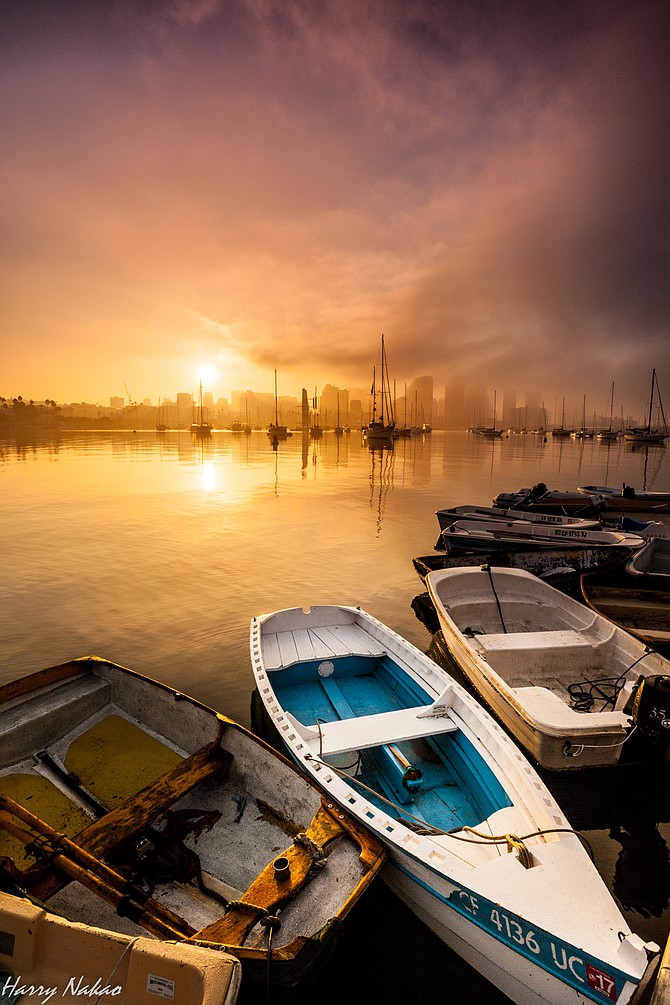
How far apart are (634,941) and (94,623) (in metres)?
14.6

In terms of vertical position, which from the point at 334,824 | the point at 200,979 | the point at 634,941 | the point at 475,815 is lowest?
the point at 475,815

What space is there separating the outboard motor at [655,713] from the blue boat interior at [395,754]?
2.63 meters

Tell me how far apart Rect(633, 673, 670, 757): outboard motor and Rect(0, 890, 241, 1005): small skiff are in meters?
6.31

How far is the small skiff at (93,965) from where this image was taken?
3.00 metres

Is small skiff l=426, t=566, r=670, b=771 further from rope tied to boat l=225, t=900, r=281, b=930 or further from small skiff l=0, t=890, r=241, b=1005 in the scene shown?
small skiff l=0, t=890, r=241, b=1005

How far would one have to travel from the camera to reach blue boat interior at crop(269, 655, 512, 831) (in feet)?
19.4

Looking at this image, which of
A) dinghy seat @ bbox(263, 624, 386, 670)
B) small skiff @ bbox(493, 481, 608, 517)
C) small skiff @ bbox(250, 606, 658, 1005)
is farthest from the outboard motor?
small skiff @ bbox(493, 481, 608, 517)

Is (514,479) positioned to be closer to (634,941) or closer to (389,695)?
(389,695)

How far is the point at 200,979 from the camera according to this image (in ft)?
9.77

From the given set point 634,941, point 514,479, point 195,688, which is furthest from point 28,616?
point 514,479

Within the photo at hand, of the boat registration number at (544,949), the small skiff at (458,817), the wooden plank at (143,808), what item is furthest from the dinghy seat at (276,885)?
the wooden plank at (143,808)

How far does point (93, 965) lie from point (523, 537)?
1741 cm

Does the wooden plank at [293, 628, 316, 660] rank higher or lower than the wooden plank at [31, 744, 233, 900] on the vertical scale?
higher

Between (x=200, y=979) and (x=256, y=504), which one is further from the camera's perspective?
(x=256, y=504)
